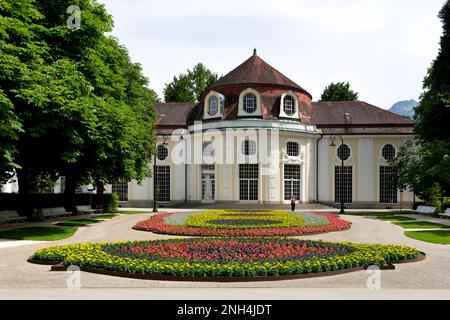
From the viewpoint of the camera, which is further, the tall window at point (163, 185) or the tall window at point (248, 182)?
the tall window at point (163, 185)

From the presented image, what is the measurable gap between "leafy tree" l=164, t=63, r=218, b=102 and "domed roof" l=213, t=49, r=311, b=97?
25.2 meters

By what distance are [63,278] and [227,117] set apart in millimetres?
39364

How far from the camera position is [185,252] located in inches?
622

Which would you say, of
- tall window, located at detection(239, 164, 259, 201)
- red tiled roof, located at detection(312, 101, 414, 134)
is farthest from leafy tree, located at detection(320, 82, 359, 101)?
tall window, located at detection(239, 164, 259, 201)

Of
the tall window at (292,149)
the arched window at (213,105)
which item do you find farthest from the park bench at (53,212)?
the tall window at (292,149)

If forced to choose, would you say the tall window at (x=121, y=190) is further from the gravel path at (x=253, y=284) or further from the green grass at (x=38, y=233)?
the gravel path at (x=253, y=284)

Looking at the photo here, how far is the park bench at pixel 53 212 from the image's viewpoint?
1326 inches

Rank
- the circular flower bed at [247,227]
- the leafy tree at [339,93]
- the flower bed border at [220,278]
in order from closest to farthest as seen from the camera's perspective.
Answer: the flower bed border at [220,278] → the circular flower bed at [247,227] → the leafy tree at [339,93]

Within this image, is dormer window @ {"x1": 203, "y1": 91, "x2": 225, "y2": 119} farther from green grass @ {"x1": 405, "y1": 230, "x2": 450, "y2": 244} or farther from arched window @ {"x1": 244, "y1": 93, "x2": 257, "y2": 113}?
green grass @ {"x1": 405, "y1": 230, "x2": 450, "y2": 244}

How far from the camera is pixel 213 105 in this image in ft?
173

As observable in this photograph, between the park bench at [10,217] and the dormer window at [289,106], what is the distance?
2768 centimetres

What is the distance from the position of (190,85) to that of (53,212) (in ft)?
163

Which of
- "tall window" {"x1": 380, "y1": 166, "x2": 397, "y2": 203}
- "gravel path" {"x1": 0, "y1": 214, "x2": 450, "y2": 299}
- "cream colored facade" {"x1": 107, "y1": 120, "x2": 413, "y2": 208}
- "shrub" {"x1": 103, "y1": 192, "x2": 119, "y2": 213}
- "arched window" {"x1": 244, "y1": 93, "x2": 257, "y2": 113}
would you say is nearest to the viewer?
"gravel path" {"x1": 0, "y1": 214, "x2": 450, "y2": 299}

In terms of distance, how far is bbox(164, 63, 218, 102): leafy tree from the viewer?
261 feet
